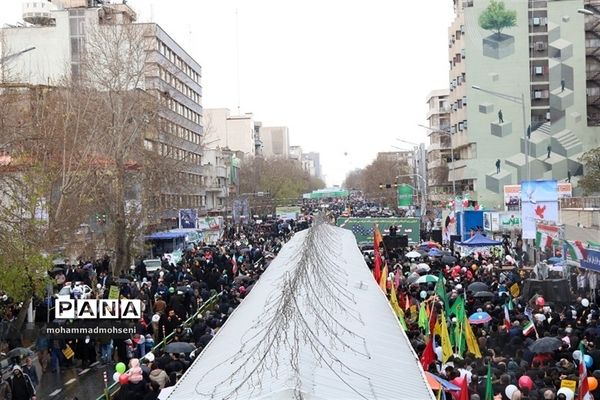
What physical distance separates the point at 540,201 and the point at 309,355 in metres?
20.7

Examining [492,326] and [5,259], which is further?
[5,259]

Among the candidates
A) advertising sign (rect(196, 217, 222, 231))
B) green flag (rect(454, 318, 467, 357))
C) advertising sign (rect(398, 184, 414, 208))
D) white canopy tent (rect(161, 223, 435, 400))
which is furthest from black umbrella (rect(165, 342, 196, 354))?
advertising sign (rect(398, 184, 414, 208))

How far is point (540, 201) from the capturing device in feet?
91.4

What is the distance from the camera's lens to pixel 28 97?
34.3 m

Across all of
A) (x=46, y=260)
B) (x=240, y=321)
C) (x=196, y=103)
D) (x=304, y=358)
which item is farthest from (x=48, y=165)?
(x=196, y=103)

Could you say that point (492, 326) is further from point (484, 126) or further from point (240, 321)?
point (484, 126)

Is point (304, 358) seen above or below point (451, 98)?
below

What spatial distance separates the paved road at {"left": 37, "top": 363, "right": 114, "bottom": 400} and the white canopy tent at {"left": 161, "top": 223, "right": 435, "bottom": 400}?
4.55 metres

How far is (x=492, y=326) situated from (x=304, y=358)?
903 cm

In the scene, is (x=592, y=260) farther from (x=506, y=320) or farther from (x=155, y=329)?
(x=155, y=329)

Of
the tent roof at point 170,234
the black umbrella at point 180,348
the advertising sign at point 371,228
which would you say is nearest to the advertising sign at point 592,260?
the black umbrella at point 180,348

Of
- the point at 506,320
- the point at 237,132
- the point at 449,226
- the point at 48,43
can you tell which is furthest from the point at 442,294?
the point at 237,132

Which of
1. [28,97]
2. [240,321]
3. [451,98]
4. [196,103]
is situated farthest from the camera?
[196,103]

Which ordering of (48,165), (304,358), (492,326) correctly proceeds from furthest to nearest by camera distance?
(48,165) → (492,326) → (304,358)
